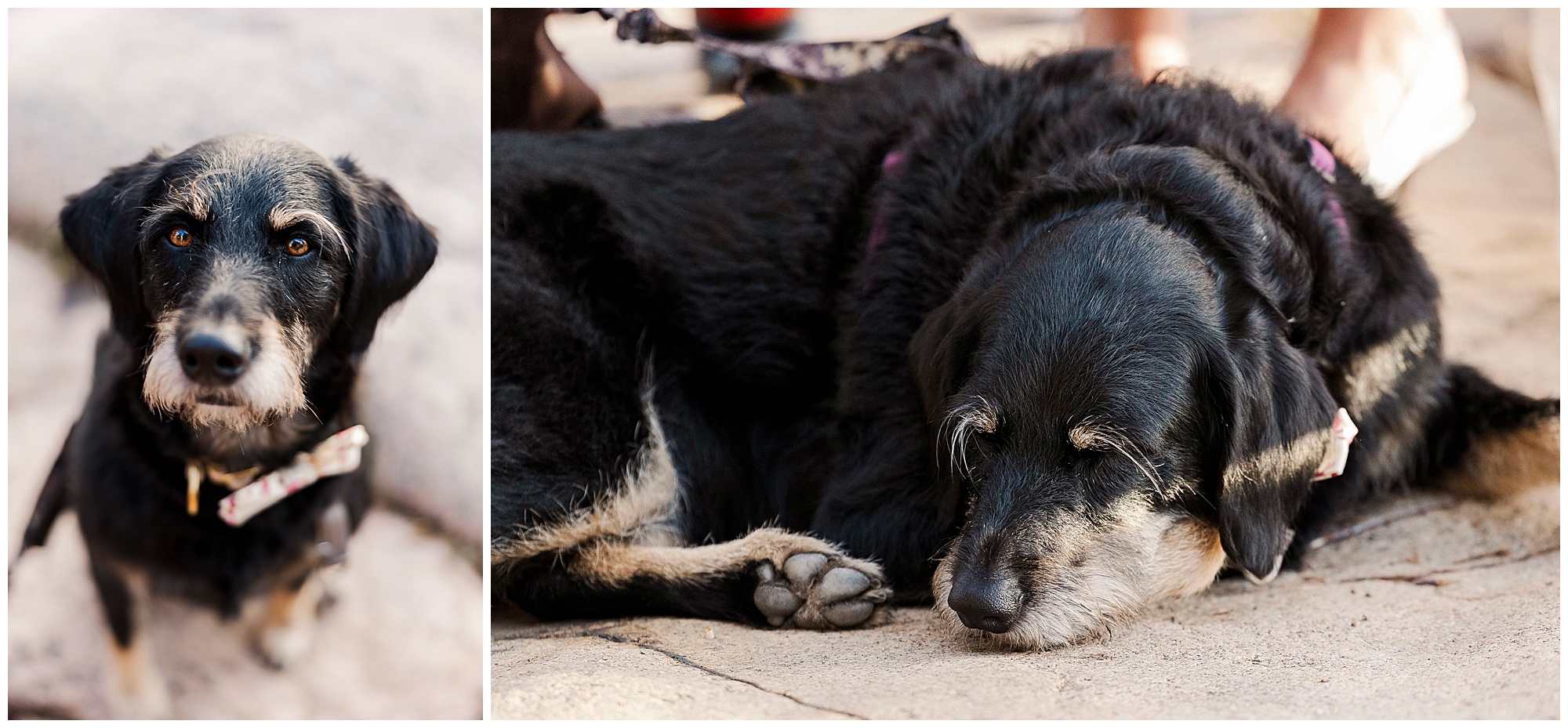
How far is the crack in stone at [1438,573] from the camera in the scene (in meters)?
2.87

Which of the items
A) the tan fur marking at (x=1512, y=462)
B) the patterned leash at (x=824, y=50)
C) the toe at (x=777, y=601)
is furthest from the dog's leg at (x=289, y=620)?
the tan fur marking at (x=1512, y=462)

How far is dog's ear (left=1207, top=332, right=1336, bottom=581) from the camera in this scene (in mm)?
2277

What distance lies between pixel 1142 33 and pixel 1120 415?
3.11m

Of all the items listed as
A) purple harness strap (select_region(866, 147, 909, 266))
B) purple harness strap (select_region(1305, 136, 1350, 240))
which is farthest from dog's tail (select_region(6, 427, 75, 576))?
purple harness strap (select_region(1305, 136, 1350, 240))

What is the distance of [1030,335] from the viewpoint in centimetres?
228

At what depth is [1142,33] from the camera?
481 centimetres

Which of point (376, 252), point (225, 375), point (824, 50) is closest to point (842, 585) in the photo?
point (376, 252)

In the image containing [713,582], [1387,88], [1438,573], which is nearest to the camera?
[713,582]

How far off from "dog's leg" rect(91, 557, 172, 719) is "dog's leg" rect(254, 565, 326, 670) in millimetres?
195

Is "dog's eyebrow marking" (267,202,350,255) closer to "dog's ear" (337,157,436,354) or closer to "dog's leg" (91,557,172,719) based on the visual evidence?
"dog's ear" (337,157,436,354)

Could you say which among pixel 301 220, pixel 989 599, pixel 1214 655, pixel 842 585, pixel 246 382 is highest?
pixel 301 220

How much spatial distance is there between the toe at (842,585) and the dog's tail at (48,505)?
155 centimetres

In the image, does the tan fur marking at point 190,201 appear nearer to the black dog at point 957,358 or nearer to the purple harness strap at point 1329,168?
the black dog at point 957,358

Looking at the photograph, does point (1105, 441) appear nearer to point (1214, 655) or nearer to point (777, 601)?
point (1214, 655)
